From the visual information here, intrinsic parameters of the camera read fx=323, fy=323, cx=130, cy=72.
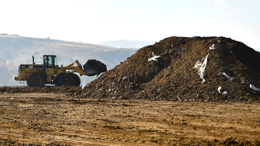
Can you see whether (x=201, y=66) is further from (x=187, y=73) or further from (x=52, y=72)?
(x=52, y=72)

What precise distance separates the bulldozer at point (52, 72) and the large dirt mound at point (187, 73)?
6.62 m

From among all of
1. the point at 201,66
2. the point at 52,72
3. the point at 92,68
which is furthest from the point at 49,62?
the point at 201,66

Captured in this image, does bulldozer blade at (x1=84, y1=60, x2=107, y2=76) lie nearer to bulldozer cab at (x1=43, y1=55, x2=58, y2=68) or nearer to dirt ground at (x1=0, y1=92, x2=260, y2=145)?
bulldozer cab at (x1=43, y1=55, x2=58, y2=68)

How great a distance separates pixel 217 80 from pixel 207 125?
7152 mm

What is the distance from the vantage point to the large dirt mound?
15.4 meters

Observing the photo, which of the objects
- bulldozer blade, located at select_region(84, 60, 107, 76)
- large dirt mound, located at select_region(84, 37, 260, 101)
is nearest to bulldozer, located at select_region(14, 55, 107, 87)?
bulldozer blade, located at select_region(84, 60, 107, 76)

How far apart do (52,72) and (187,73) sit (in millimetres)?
14452

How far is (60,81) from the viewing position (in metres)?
27.3

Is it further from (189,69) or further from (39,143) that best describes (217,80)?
(39,143)

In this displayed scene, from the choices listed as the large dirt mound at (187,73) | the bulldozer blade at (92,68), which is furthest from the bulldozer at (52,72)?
the large dirt mound at (187,73)

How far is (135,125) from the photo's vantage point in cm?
948

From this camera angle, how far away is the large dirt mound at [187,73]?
15.4 metres

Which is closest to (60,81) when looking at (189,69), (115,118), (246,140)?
(189,69)

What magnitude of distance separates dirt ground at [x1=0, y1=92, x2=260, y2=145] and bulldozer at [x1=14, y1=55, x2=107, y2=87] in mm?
13853
